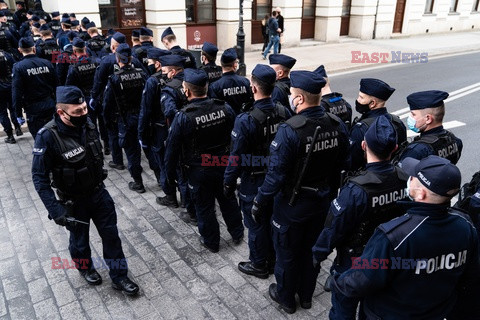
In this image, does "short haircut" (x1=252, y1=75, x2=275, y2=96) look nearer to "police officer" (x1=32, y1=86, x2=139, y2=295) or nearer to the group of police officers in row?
the group of police officers in row

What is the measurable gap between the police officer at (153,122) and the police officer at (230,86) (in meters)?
0.79

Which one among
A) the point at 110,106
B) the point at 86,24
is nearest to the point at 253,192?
the point at 110,106

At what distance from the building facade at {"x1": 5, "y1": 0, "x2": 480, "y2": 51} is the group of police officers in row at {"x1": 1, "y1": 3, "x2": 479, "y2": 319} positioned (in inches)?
409

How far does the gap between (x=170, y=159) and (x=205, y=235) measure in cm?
105

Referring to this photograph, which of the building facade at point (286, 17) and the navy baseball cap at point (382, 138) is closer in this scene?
the navy baseball cap at point (382, 138)

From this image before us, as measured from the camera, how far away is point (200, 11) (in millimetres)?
17141

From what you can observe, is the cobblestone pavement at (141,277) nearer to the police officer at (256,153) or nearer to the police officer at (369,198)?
the police officer at (256,153)

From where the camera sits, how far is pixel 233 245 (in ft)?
16.8

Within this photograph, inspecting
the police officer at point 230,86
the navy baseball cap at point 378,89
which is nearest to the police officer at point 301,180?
the navy baseball cap at point 378,89

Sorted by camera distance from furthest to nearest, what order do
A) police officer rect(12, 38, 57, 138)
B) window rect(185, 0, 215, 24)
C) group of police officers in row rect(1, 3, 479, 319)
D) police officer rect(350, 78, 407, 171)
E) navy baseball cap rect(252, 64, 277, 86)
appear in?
1. window rect(185, 0, 215, 24)
2. police officer rect(12, 38, 57, 138)
3. police officer rect(350, 78, 407, 171)
4. navy baseball cap rect(252, 64, 277, 86)
5. group of police officers in row rect(1, 3, 479, 319)

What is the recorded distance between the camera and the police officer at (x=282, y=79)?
210 inches

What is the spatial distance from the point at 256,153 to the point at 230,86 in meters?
1.68

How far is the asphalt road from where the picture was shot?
8.43 metres

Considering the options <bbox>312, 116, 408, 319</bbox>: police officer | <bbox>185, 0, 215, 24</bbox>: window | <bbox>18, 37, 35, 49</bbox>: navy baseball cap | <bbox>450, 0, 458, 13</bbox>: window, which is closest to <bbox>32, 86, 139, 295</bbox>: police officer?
<bbox>312, 116, 408, 319</bbox>: police officer
